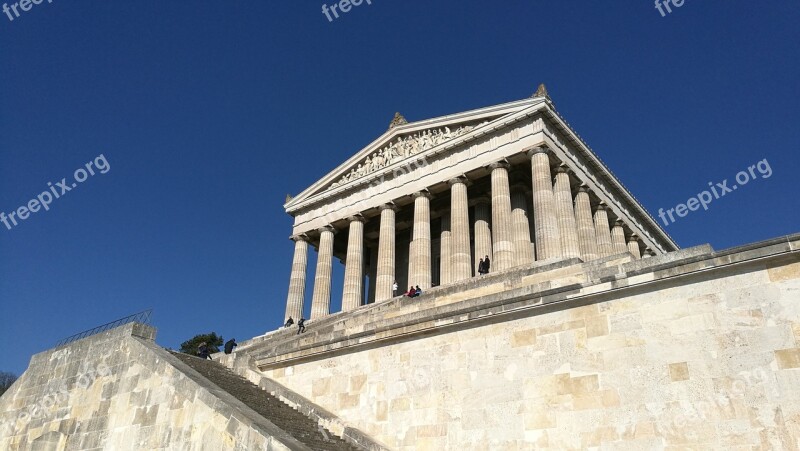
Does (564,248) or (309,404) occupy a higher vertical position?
(564,248)

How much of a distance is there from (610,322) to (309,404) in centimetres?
850

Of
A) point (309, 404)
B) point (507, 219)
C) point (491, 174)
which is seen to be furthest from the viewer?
point (491, 174)

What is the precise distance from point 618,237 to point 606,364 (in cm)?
2717

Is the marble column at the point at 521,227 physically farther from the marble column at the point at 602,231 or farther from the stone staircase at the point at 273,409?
the stone staircase at the point at 273,409

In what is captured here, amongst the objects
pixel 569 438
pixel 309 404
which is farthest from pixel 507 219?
pixel 569 438

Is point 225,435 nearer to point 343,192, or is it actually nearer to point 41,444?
point 41,444

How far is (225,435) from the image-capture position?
1245 cm

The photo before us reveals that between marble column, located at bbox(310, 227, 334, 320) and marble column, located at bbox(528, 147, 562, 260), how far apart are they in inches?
567

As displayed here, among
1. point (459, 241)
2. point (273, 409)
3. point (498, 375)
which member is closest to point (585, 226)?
point (459, 241)

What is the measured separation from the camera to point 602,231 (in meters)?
34.4

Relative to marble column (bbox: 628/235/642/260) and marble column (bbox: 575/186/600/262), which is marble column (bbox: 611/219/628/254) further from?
marble column (bbox: 575/186/600/262)

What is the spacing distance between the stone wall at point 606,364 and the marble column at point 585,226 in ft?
52.6

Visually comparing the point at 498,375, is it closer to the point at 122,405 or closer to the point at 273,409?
the point at 273,409

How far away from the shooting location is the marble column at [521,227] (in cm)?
2931
